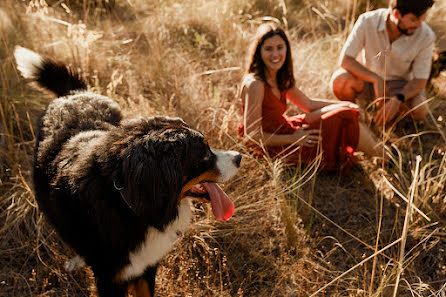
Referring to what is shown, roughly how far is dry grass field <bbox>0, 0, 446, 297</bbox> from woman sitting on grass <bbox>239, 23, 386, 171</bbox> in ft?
0.57

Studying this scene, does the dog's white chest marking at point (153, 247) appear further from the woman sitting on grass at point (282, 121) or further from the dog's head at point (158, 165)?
the woman sitting on grass at point (282, 121)

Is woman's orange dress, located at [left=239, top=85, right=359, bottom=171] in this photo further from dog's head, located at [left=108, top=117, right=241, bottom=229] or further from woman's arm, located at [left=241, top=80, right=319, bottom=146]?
dog's head, located at [left=108, top=117, right=241, bottom=229]

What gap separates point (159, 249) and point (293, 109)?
2.51m

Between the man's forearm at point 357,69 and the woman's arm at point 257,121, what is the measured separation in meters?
0.95

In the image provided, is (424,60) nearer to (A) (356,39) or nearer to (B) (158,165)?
(A) (356,39)

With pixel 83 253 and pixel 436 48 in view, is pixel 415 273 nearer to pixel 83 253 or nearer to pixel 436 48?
pixel 83 253

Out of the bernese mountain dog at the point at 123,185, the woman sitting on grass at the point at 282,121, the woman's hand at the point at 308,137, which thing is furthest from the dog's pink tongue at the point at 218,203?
the woman's hand at the point at 308,137

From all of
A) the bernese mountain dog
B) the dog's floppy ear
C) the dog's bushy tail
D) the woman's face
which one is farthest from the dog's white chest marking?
the woman's face

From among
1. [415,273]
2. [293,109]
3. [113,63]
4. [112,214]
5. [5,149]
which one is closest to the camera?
[112,214]

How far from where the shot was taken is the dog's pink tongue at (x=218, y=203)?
2123 mm

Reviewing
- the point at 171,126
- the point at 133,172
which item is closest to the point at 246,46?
the point at 171,126

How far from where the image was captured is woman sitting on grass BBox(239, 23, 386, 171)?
3062 mm

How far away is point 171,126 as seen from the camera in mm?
1779

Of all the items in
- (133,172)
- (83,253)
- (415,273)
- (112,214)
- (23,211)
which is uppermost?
(133,172)
